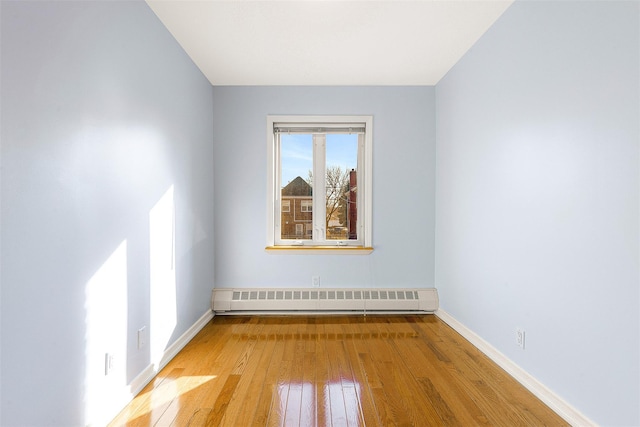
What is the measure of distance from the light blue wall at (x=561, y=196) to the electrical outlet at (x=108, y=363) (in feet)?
8.26

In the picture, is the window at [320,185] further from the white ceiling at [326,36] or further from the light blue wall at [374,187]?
the white ceiling at [326,36]

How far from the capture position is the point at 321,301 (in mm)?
3547

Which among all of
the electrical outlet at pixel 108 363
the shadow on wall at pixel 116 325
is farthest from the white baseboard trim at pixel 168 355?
the electrical outlet at pixel 108 363

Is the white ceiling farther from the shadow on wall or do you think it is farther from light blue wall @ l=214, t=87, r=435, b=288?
the shadow on wall

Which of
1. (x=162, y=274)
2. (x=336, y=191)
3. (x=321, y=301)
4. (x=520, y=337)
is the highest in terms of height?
(x=336, y=191)

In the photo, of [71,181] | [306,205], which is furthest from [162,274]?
[306,205]

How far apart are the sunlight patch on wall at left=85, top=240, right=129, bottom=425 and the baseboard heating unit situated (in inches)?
64.8

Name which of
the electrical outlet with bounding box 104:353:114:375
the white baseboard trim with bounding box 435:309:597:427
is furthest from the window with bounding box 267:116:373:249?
the electrical outlet with bounding box 104:353:114:375

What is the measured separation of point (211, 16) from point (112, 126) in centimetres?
115

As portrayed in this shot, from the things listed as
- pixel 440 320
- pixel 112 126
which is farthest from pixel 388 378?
pixel 112 126

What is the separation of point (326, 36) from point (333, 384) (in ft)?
8.56

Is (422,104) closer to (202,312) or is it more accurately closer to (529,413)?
(529,413)

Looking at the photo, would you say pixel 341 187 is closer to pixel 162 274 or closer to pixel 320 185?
pixel 320 185

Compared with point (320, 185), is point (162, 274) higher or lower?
lower
